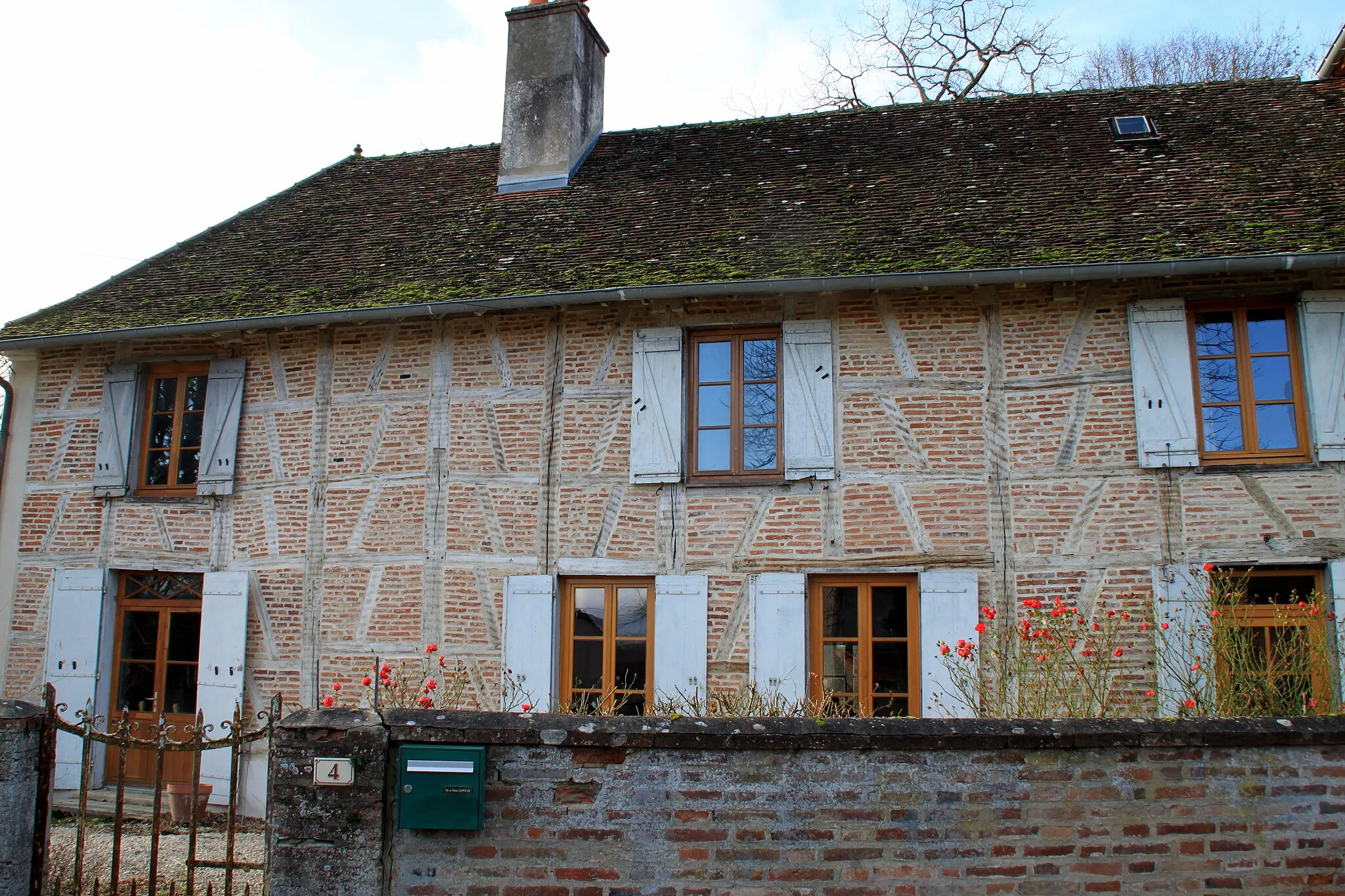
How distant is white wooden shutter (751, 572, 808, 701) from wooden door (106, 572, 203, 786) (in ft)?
14.6

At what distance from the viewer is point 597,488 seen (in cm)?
788

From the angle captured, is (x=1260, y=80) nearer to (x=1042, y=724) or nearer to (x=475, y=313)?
(x=475, y=313)

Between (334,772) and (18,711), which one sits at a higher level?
(18,711)

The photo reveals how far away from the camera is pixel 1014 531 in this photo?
7.30 m

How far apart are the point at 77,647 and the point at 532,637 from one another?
3689 millimetres

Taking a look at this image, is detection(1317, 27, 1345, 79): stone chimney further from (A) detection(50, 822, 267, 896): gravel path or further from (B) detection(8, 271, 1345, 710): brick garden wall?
(A) detection(50, 822, 267, 896): gravel path

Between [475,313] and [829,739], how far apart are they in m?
5.37

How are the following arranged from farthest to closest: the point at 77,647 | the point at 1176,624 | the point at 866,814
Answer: the point at 77,647, the point at 1176,624, the point at 866,814

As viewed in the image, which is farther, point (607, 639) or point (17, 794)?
point (607, 639)

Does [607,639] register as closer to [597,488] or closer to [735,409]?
[597,488]

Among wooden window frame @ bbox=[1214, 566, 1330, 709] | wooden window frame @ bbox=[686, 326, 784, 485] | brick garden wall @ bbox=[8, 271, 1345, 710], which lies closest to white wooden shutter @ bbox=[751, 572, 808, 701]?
brick garden wall @ bbox=[8, 271, 1345, 710]

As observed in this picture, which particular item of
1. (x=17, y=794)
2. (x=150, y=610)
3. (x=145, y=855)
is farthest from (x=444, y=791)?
(x=150, y=610)

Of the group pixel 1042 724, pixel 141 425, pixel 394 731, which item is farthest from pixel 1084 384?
pixel 141 425

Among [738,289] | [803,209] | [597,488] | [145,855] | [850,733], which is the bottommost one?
[145,855]
